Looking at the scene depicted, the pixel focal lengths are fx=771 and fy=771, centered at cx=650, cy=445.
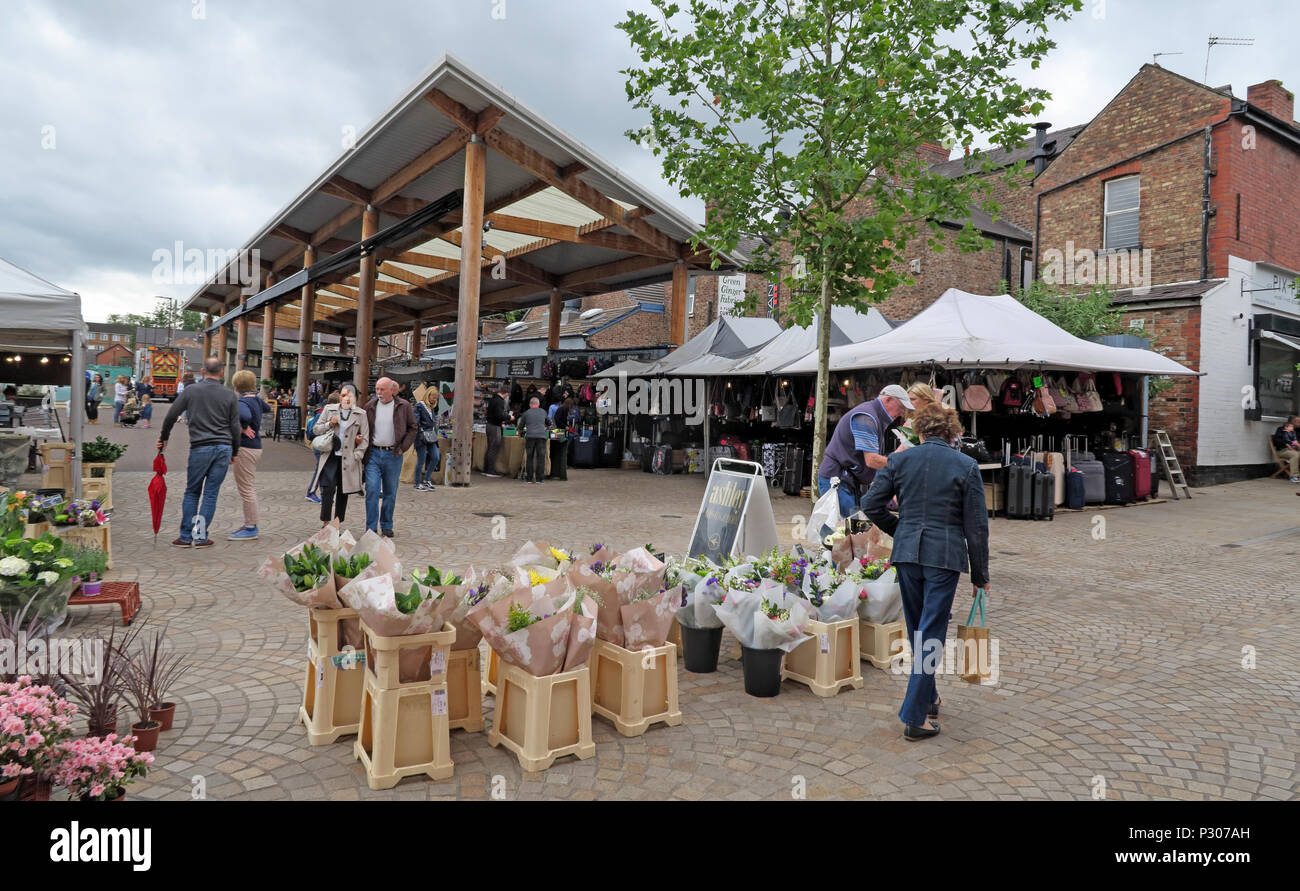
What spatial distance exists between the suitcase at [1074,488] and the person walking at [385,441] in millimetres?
9920

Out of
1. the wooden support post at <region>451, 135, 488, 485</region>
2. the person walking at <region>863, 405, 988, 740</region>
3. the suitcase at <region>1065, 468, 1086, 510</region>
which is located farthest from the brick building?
the person walking at <region>863, 405, 988, 740</region>

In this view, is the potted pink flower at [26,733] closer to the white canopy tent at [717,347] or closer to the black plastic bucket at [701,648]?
the black plastic bucket at [701,648]

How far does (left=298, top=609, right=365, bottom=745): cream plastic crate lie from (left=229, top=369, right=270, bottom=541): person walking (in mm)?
4957

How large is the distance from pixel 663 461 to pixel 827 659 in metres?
13.1

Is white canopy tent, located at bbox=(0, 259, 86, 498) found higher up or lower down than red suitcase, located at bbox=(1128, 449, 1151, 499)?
higher up

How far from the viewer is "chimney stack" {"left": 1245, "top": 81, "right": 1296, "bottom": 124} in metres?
18.6

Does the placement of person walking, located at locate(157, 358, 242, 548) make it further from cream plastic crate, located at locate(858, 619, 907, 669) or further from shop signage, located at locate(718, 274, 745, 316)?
shop signage, located at locate(718, 274, 745, 316)

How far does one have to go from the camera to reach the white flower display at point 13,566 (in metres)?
3.89

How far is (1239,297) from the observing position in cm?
1688

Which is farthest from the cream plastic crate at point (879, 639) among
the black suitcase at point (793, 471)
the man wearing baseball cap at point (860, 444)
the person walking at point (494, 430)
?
the person walking at point (494, 430)

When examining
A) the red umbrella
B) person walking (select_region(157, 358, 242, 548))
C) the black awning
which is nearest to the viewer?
the red umbrella

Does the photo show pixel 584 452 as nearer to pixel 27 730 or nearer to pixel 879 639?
pixel 879 639

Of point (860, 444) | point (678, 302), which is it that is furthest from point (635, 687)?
point (678, 302)
